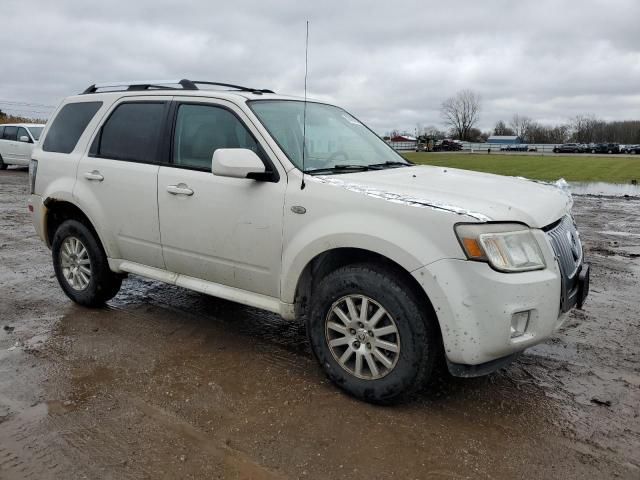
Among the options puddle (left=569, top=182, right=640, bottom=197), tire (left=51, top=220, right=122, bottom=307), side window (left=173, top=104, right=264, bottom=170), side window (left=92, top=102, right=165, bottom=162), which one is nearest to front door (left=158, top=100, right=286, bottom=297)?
side window (left=173, top=104, right=264, bottom=170)

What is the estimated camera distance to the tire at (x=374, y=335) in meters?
3.15

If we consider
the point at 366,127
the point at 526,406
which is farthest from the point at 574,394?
the point at 366,127

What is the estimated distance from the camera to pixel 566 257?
335 centimetres

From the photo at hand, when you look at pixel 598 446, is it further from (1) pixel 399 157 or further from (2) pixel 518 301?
(1) pixel 399 157

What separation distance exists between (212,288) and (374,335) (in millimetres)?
1433

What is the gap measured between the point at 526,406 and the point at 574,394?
387mm

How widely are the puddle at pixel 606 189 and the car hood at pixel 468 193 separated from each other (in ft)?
43.4

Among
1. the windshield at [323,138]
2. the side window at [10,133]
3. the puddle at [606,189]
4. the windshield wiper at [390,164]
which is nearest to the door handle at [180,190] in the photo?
the windshield at [323,138]

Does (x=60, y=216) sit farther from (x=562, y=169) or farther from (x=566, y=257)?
(x=562, y=169)

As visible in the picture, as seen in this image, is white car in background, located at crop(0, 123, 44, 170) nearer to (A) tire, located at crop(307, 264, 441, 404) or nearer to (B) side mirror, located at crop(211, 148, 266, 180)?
(B) side mirror, located at crop(211, 148, 266, 180)

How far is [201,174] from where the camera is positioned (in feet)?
13.4

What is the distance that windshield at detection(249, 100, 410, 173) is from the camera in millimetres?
3943

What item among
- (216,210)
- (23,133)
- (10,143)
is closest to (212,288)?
(216,210)

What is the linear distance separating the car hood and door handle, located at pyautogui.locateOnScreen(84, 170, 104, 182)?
2187 millimetres
